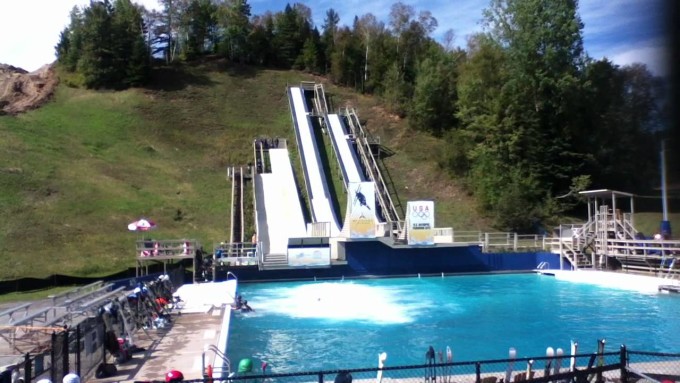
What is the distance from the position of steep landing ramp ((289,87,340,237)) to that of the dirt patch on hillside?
21448mm

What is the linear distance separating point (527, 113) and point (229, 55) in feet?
122

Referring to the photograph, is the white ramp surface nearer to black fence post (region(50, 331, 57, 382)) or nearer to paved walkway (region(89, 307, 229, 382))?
paved walkway (region(89, 307, 229, 382))

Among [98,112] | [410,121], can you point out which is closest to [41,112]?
[98,112]

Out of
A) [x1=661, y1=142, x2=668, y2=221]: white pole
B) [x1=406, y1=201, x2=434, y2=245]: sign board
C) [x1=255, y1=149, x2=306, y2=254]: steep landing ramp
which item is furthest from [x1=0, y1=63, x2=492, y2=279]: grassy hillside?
[x1=661, y1=142, x2=668, y2=221]: white pole

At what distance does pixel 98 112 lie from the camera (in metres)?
52.2

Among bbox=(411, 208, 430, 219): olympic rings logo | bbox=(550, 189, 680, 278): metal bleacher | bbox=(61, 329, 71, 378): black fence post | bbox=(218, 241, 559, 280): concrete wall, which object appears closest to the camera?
bbox=(61, 329, 71, 378): black fence post

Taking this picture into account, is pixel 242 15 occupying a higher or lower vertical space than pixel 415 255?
Result: higher

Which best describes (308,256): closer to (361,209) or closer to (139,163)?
(361,209)

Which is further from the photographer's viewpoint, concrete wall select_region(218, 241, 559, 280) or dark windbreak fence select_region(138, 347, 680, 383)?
concrete wall select_region(218, 241, 559, 280)

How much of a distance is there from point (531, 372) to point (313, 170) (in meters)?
33.2

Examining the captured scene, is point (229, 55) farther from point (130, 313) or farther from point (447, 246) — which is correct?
point (130, 313)

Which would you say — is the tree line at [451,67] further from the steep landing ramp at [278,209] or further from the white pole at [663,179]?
the white pole at [663,179]

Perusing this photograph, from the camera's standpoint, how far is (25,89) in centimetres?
5638

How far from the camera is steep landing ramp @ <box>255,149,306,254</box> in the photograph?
34125 mm
